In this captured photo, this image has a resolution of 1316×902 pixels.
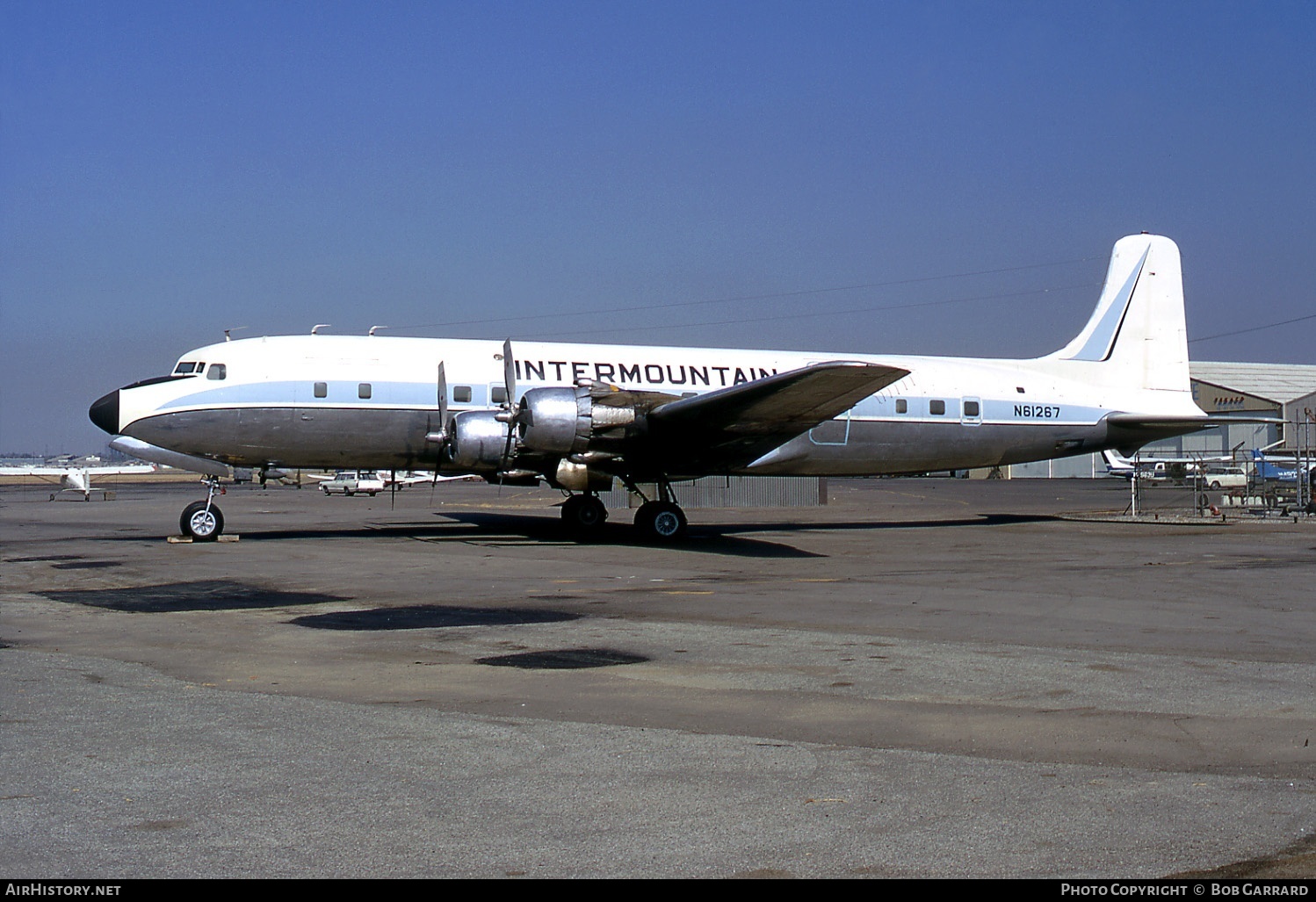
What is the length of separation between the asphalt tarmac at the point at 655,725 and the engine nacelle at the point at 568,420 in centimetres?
491

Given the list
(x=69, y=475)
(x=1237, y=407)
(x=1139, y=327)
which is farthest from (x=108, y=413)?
(x=1237, y=407)

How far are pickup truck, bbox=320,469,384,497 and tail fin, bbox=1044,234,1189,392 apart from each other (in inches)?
1546

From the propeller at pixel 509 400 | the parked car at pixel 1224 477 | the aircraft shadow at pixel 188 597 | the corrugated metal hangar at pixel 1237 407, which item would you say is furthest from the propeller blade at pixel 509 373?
the corrugated metal hangar at pixel 1237 407

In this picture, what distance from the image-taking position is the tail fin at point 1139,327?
28.2m

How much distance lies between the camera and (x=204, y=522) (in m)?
21.8

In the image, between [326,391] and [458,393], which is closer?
[326,391]

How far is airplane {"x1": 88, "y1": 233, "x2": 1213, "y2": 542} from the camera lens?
20578mm

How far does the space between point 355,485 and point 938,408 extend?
41.7 meters

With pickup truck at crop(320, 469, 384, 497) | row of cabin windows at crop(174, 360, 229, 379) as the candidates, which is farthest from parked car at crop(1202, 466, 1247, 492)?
row of cabin windows at crop(174, 360, 229, 379)

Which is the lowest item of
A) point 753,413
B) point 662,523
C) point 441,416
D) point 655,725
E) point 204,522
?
point 655,725

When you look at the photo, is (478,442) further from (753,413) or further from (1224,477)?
(1224,477)
